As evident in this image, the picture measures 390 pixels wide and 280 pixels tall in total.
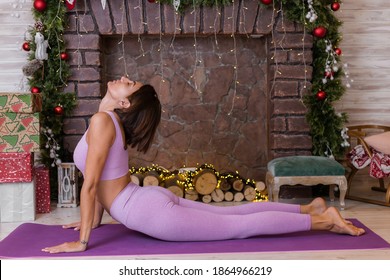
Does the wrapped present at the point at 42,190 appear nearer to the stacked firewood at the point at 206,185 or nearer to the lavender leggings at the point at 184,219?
the stacked firewood at the point at 206,185

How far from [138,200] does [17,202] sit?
130 centimetres

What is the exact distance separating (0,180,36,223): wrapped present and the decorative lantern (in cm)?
53

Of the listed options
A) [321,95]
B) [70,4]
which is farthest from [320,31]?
[70,4]

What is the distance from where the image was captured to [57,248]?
2707mm

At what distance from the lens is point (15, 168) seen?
371 centimetres

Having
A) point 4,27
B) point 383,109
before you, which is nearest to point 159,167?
point 4,27

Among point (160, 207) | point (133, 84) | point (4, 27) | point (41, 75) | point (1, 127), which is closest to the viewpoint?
point (160, 207)

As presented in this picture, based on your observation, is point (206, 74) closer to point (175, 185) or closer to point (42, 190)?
point (175, 185)

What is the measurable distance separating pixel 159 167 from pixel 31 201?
50.2 inches

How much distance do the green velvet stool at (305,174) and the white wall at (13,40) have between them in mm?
2204

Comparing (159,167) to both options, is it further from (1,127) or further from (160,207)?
(160,207)

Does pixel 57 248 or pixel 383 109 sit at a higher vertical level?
pixel 383 109

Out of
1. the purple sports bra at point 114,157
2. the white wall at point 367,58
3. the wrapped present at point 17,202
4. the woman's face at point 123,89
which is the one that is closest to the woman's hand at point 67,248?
the purple sports bra at point 114,157

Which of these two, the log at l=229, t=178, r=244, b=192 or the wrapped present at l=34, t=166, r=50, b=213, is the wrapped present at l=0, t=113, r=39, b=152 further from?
the log at l=229, t=178, r=244, b=192
